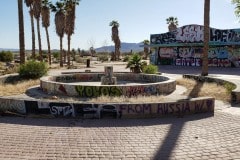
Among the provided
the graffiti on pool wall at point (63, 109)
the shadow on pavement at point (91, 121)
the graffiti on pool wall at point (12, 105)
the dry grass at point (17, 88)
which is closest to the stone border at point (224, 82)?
the shadow on pavement at point (91, 121)

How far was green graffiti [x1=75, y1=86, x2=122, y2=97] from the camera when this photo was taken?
559 inches

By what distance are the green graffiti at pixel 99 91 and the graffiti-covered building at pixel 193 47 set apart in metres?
23.8

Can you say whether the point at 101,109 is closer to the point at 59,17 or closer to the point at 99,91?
the point at 99,91

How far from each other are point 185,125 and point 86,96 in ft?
20.7

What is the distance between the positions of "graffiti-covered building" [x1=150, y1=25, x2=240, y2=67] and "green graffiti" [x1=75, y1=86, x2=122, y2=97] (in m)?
23.8

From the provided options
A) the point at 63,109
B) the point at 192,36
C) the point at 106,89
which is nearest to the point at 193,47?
the point at 192,36

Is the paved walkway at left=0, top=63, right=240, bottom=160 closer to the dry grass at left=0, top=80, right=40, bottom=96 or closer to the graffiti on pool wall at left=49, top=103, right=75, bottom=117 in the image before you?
the graffiti on pool wall at left=49, top=103, right=75, bottom=117

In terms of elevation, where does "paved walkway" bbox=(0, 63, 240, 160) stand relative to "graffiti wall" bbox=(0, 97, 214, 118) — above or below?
below

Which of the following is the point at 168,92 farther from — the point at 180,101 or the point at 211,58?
the point at 211,58

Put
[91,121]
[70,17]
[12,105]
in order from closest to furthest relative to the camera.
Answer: [91,121], [12,105], [70,17]

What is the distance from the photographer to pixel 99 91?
14.2m

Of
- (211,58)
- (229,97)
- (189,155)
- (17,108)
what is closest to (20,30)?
(17,108)

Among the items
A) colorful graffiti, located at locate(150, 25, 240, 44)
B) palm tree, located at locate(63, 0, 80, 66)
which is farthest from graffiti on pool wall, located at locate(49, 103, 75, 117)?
palm tree, located at locate(63, 0, 80, 66)

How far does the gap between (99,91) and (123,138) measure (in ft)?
21.3
